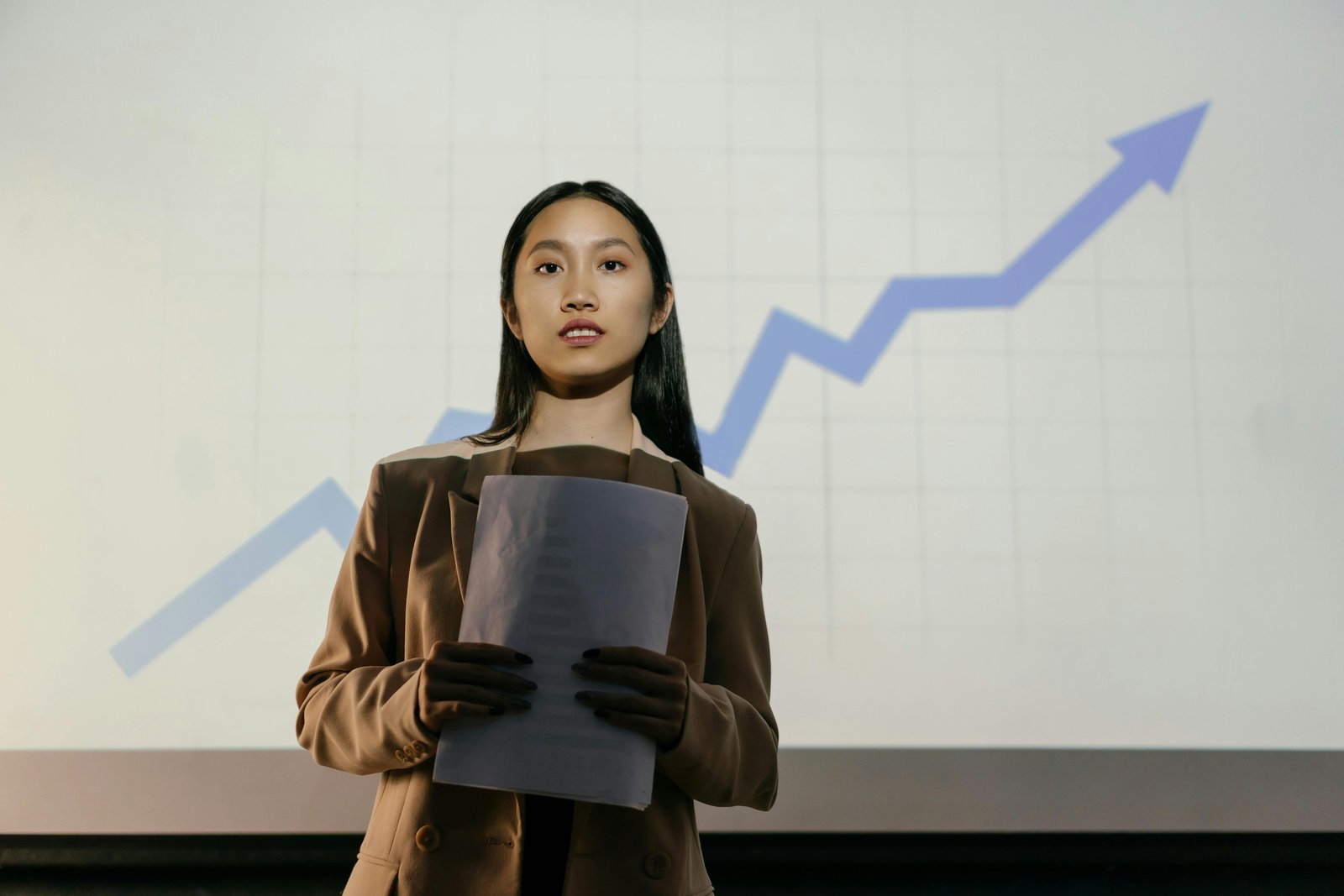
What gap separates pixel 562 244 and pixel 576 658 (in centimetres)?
46

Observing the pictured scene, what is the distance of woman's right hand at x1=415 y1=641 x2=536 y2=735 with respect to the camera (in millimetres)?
750

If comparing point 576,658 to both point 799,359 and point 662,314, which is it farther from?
point 799,359

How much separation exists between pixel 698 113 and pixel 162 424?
1245 mm

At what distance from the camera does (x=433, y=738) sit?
0.80 metres

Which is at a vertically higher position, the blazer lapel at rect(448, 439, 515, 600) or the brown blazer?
the blazer lapel at rect(448, 439, 515, 600)

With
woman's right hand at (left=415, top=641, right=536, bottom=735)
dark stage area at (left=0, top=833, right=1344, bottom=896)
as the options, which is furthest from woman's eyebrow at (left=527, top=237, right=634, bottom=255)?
dark stage area at (left=0, top=833, right=1344, bottom=896)

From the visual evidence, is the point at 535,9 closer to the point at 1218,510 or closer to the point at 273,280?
the point at 273,280

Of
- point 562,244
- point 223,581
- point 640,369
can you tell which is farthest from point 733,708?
point 223,581

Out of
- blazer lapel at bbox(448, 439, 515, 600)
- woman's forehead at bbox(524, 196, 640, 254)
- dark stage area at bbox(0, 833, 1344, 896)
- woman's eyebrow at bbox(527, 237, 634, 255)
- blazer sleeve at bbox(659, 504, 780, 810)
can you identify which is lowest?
dark stage area at bbox(0, 833, 1344, 896)

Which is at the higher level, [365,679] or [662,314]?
[662,314]

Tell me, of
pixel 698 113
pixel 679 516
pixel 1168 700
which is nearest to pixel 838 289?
pixel 698 113

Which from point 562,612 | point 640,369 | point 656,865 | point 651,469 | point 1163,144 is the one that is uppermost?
point 1163,144

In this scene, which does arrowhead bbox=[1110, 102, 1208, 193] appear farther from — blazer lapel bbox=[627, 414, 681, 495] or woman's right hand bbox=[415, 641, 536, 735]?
woman's right hand bbox=[415, 641, 536, 735]

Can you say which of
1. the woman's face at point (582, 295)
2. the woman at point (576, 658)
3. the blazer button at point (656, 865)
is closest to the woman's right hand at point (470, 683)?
the woman at point (576, 658)
